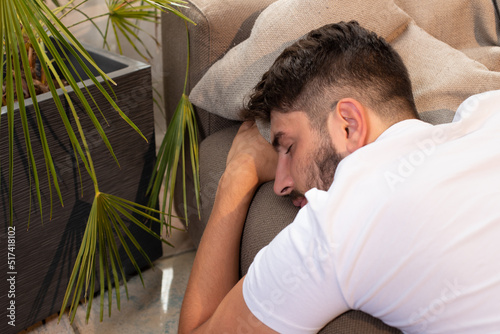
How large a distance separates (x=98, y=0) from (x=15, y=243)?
1.05 meters

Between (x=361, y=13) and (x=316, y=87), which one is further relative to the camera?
(x=361, y=13)

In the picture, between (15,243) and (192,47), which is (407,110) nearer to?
(192,47)

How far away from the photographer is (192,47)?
1525 millimetres

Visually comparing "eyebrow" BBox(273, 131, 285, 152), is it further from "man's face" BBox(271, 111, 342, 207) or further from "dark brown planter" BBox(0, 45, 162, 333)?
"dark brown planter" BBox(0, 45, 162, 333)

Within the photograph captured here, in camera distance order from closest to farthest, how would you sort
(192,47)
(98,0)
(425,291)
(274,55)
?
1. (425,291)
2. (274,55)
3. (192,47)
4. (98,0)

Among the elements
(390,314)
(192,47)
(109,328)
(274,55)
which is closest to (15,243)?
(109,328)

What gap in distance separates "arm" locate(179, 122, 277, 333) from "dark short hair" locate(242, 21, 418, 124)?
6.8 inches

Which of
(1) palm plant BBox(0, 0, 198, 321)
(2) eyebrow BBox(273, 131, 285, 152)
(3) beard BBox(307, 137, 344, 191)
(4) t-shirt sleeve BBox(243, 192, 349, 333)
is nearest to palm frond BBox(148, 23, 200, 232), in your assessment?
(1) palm plant BBox(0, 0, 198, 321)

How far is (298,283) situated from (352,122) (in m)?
0.37

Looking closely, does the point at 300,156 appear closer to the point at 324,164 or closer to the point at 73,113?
the point at 324,164

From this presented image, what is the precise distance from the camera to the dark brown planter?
1.33 metres

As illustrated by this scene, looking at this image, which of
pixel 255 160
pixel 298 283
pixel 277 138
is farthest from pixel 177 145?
pixel 298 283

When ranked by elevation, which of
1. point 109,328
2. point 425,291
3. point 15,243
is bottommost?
point 109,328

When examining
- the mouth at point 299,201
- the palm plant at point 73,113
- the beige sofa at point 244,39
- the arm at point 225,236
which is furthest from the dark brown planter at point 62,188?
the mouth at point 299,201
